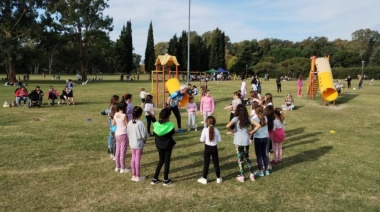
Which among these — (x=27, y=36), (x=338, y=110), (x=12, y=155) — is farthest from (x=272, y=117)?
(x=27, y=36)

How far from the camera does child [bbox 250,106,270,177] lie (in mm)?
7184

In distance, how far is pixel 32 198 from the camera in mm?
6133

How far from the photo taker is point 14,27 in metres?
45.7

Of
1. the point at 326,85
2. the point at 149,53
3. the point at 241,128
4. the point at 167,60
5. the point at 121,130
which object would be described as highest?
the point at 149,53

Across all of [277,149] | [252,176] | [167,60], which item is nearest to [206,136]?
[252,176]

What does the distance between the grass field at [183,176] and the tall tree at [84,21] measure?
43954 millimetres

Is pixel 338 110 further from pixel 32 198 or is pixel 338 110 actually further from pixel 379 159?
pixel 32 198

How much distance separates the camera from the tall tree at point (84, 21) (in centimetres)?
5238

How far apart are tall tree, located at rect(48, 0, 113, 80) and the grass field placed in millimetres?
43954

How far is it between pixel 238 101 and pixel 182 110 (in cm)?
731

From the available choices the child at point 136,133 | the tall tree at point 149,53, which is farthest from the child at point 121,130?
the tall tree at point 149,53

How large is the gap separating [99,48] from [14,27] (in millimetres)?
15497

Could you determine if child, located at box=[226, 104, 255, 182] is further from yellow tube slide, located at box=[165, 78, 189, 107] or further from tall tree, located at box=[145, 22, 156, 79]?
tall tree, located at box=[145, 22, 156, 79]

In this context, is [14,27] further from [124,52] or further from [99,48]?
[124,52]
